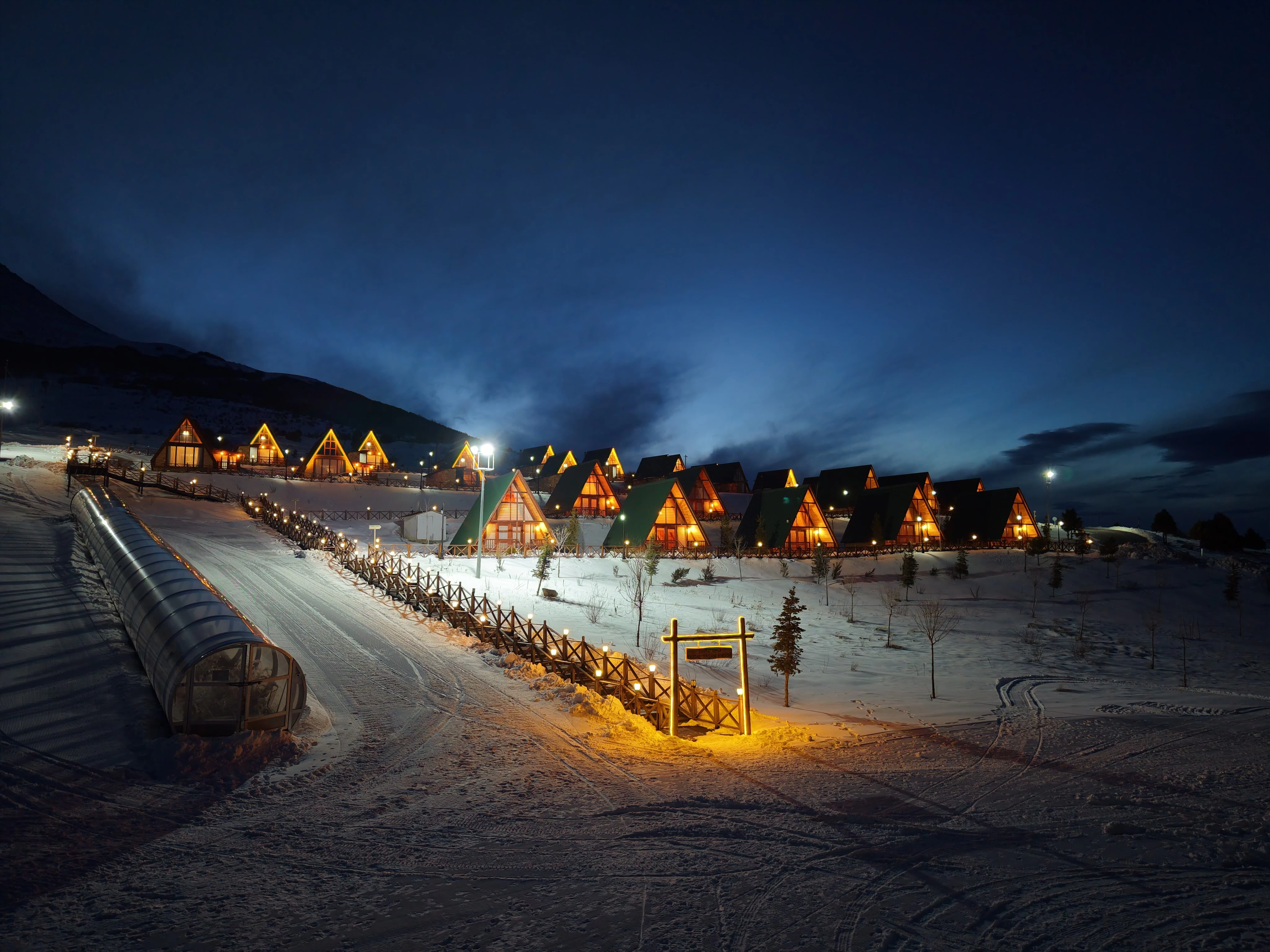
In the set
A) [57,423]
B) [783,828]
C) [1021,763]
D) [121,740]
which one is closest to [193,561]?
[121,740]

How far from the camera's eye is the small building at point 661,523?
123 ft

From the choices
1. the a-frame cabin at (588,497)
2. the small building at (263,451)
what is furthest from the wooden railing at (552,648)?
the small building at (263,451)

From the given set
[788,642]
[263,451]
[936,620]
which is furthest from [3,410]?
[936,620]

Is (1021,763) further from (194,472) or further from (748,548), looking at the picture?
(194,472)

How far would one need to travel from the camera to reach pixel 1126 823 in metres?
7.08

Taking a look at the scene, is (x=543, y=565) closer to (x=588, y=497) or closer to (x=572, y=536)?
(x=572, y=536)

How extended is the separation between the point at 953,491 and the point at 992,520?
14.0m

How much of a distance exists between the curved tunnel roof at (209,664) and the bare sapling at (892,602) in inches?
771

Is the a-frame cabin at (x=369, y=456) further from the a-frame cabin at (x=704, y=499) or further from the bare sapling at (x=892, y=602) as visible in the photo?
the bare sapling at (x=892, y=602)

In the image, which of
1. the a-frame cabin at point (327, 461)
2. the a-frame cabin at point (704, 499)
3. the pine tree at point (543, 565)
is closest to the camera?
the pine tree at point (543, 565)

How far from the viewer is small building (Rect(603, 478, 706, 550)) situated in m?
37.5

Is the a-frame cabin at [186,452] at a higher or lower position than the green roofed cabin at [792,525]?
higher

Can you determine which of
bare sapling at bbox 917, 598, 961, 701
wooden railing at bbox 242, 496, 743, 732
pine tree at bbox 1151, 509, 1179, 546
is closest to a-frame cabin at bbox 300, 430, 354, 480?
wooden railing at bbox 242, 496, 743, 732

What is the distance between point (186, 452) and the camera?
5206cm
